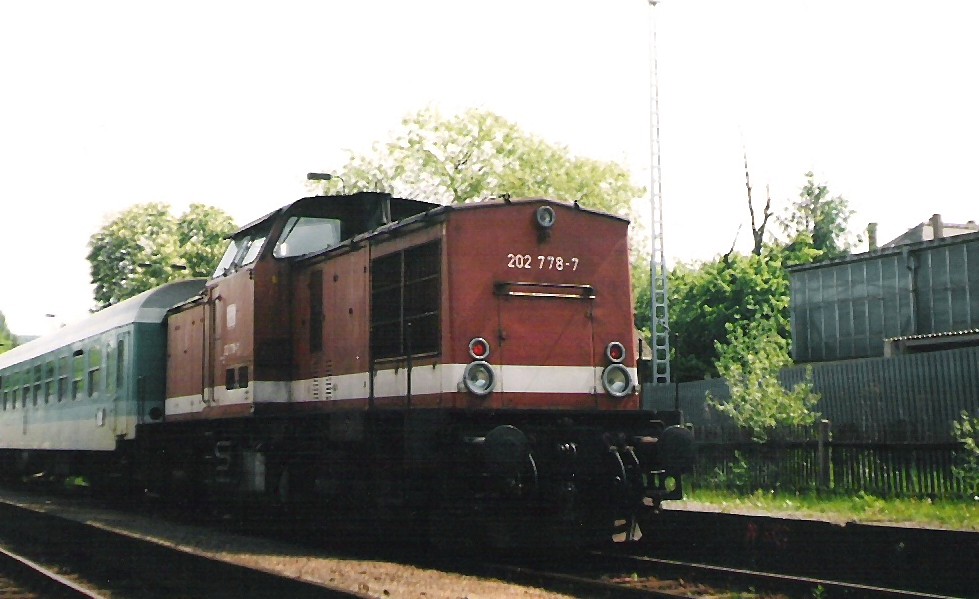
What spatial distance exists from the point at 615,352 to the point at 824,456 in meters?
7.02

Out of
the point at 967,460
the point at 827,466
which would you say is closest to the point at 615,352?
the point at 967,460

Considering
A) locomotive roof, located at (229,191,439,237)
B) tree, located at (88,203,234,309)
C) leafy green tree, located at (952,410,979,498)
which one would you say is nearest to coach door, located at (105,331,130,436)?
locomotive roof, located at (229,191,439,237)

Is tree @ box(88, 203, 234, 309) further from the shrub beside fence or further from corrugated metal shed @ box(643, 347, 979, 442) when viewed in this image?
the shrub beside fence

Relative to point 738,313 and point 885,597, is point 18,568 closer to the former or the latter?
point 885,597

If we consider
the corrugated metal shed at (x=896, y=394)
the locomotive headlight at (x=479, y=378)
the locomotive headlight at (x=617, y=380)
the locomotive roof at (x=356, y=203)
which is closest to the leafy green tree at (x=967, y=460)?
the corrugated metal shed at (x=896, y=394)

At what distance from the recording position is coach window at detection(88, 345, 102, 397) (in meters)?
17.5

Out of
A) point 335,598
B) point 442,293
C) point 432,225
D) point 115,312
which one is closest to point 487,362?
point 442,293

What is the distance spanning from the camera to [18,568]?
33.7 feet

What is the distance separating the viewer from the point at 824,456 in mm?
15766

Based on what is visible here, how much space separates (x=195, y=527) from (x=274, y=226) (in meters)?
3.73

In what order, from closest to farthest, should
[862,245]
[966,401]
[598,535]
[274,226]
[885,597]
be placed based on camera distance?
[885,597]
[598,535]
[274,226]
[966,401]
[862,245]

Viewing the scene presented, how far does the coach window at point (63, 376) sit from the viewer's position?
776 inches

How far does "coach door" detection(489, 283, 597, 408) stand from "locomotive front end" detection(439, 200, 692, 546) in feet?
0.04

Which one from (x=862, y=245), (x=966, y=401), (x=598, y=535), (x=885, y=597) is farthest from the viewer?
(x=862, y=245)
